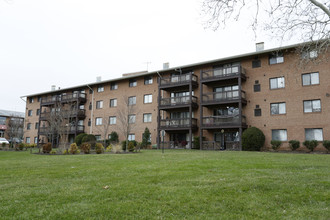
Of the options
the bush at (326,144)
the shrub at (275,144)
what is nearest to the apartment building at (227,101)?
the shrub at (275,144)

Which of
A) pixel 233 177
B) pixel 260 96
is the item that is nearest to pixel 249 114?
pixel 260 96

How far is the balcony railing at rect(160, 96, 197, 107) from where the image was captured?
28.6 m

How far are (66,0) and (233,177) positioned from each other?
8.12 m

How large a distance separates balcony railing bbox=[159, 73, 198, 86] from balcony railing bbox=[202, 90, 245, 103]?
254 cm

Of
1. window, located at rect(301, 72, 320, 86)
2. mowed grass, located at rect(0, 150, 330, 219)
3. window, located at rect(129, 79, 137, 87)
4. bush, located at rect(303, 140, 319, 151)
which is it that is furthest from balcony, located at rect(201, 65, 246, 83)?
mowed grass, located at rect(0, 150, 330, 219)

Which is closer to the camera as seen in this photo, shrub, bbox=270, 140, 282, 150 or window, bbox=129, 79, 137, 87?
shrub, bbox=270, 140, 282, 150

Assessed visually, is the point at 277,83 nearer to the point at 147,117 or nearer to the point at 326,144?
the point at 326,144

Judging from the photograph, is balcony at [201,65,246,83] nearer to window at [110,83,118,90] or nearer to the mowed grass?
window at [110,83,118,90]

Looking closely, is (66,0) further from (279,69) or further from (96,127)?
(96,127)

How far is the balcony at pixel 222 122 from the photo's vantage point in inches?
984

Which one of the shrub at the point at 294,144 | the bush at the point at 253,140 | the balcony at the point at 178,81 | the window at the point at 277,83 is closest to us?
the shrub at the point at 294,144

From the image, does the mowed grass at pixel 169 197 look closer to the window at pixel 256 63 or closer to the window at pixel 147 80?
the window at pixel 256 63

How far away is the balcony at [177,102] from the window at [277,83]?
7.87m

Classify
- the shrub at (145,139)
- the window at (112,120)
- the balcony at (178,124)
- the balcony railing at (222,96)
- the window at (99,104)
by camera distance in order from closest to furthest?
the balcony railing at (222,96) → the balcony at (178,124) → the shrub at (145,139) → the window at (112,120) → the window at (99,104)
